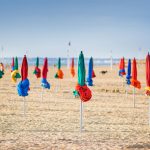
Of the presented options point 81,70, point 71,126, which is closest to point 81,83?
point 81,70

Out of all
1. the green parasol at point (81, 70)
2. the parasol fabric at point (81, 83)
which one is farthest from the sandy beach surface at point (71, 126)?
the green parasol at point (81, 70)

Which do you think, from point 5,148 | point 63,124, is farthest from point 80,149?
point 63,124

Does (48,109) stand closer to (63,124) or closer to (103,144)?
(63,124)

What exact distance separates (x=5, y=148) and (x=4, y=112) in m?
8.03

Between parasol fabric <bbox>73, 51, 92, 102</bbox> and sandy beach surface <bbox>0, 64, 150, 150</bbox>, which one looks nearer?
sandy beach surface <bbox>0, 64, 150, 150</bbox>

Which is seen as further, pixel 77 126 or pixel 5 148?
pixel 77 126

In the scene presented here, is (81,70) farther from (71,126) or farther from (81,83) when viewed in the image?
(71,126)

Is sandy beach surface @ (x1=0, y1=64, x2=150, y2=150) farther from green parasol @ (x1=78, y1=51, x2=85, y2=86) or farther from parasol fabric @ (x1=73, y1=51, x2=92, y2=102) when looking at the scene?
green parasol @ (x1=78, y1=51, x2=85, y2=86)

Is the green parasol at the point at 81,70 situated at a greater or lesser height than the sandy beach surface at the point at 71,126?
greater

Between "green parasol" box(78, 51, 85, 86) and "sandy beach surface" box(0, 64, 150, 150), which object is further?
"green parasol" box(78, 51, 85, 86)

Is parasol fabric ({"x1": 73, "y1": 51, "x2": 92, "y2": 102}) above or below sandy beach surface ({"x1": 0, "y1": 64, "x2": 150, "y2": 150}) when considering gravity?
above

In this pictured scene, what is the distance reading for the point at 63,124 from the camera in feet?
54.2

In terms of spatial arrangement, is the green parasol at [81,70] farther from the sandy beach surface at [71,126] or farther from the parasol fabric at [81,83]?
the sandy beach surface at [71,126]

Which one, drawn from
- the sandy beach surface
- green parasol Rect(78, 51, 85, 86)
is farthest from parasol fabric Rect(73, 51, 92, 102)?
the sandy beach surface
